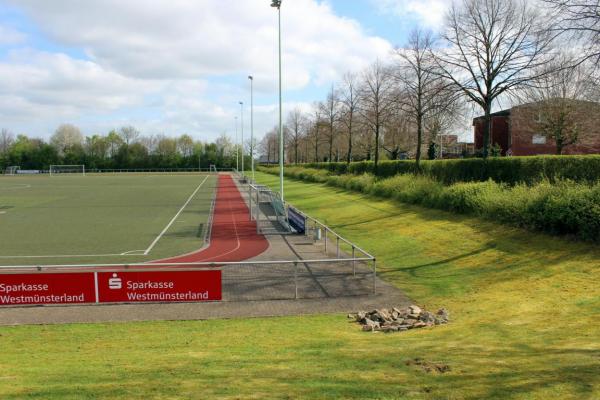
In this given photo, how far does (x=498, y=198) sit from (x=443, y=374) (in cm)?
1577

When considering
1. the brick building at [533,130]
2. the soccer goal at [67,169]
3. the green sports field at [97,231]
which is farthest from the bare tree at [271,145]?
the green sports field at [97,231]

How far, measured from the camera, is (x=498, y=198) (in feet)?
68.6

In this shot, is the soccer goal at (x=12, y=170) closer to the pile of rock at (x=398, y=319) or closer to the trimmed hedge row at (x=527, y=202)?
the trimmed hedge row at (x=527, y=202)

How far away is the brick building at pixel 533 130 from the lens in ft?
141

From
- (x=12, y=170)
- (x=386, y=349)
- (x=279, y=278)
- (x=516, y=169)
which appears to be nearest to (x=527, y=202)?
(x=516, y=169)

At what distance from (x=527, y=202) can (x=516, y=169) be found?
662 centimetres

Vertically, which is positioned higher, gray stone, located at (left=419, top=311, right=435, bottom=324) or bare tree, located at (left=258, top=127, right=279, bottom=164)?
bare tree, located at (left=258, top=127, right=279, bottom=164)

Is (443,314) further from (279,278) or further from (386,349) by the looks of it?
(279,278)

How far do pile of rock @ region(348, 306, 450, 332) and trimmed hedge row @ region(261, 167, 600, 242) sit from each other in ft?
22.0

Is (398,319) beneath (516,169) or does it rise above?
beneath

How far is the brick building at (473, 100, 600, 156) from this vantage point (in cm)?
4309

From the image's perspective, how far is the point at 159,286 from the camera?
12625mm

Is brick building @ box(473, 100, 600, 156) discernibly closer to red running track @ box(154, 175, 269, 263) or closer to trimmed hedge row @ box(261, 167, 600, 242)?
trimmed hedge row @ box(261, 167, 600, 242)

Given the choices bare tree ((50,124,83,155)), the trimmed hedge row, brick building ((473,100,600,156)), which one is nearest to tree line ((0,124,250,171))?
bare tree ((50,124,83,155))
